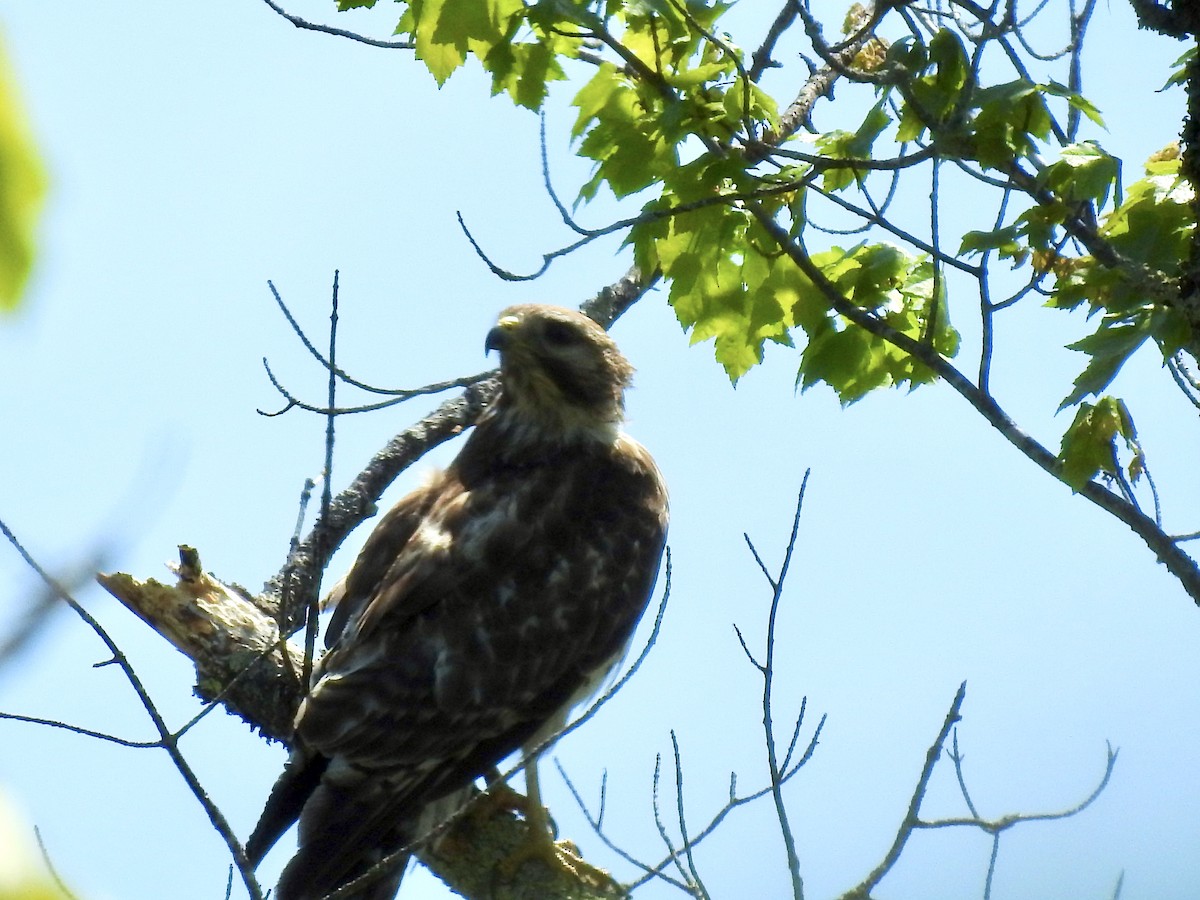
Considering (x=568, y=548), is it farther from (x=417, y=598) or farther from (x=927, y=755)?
(x=927, y=755)

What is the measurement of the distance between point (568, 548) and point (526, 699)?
2.19ft

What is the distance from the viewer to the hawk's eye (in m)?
5.93

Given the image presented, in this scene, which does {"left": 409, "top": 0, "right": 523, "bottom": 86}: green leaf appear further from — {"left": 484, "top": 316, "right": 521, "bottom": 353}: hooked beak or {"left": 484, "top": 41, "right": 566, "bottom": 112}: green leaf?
{"left": 484, "top": 316, "right": 521, "bottom": 353}: hooked beak

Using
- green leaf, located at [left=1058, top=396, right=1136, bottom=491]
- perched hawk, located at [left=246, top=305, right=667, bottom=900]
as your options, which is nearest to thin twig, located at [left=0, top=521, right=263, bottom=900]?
perched hawk, located at [left=246, top=305, right=667, bottom=900]

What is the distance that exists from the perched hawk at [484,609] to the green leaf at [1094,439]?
7.38ft

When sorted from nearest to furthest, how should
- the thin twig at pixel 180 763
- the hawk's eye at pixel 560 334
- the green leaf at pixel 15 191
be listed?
the green leaf at pixel 15 191
the thin twig at pixel 180 763
the hawk's eye at pixel 560 334

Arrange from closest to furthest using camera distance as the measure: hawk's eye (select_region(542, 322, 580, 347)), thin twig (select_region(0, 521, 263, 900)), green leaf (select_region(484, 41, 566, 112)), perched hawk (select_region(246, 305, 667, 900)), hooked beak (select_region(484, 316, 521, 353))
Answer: thin twig (select_region(0, 521, 263, 900)) → green leaf (select_region(484, 41, 566, 112)) → perched hawk (select_region(246, 305, 667, 900)) → hooked beak (select_region(484, 316, 521, 353)) → hawk's eye (select_region(542, 322, 580, 347))

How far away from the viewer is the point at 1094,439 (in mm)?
3578

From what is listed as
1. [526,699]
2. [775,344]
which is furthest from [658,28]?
[526,699]

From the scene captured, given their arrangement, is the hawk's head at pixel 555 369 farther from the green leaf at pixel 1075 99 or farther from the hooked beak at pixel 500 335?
the green leaf at pixel 1075 99

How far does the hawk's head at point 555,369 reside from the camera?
233 inches

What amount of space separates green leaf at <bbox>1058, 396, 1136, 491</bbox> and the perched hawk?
2.25 m

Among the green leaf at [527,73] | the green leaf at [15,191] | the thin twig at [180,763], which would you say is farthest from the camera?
the green leaf at [527,73]

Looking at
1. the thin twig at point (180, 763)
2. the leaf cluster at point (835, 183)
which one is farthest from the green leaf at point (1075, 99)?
the thin twig at point (180, 763)
